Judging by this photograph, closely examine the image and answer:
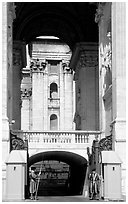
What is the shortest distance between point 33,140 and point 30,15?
639 inches

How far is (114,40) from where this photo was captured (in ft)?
103

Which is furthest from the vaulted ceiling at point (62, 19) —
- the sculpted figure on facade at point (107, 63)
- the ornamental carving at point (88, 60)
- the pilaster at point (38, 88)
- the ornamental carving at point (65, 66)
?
the ornamental carving at point (65, 66)

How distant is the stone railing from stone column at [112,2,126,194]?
6.73 m

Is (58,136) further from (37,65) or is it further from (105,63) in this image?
(37,65)

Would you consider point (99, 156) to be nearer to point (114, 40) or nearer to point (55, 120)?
point (114, 40)

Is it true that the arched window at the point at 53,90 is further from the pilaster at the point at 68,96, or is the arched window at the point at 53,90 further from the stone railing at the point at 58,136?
the stone railing at the point at 58,136

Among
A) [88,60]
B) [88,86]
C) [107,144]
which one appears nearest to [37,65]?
[88,60]

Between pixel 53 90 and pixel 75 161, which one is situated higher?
pixel 53 90

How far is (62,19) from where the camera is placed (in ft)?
169

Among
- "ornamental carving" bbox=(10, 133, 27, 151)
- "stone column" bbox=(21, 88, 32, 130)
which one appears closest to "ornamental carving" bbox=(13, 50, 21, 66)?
"ornamental carving" bbox=(10, 133, 27, 151)

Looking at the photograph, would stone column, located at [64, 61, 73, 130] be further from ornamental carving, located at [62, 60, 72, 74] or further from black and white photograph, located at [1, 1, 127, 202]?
black and white photograph, located at [1, 1, 127, 202]

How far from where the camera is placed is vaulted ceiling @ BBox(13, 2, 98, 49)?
1928 inches

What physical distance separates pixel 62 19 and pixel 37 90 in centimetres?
2441

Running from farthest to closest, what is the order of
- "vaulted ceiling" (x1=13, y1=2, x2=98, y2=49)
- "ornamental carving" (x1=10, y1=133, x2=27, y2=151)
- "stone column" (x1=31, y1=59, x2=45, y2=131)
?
1. "stone column" (x1=31, y1=59, x2=45, y2=131)
2. "vaulted ceiling" (x1=13, y1=2, x2=98, y2=49)
3. "ornamental carving" (x1=10, y1=133, x2=27, y2=151)
